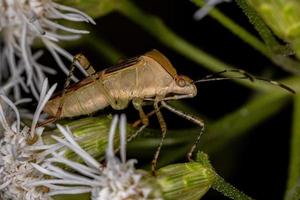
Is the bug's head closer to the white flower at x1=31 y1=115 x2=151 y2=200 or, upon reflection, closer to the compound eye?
the compound eye

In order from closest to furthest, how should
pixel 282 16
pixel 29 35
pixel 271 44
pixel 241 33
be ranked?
1. pixel 282 16
2. pixel 271 44
3. pixel 241 33
4. pixel 29 35

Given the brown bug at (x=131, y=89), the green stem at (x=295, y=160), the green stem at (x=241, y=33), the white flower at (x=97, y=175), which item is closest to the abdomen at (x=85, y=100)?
the brown bug at (x=131, y=89)

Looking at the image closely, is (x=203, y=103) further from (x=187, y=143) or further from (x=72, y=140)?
(x=72, y=140)

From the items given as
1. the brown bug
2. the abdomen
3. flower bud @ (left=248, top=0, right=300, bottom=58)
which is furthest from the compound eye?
flower bud @ (left=248, top=0, right=300, bottom=58)

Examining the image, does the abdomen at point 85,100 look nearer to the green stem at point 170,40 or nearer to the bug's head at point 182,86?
the bug's head at point 182,86

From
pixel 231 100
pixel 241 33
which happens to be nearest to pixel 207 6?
pixel 241 33

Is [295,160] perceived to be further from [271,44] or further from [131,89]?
[131,89]
